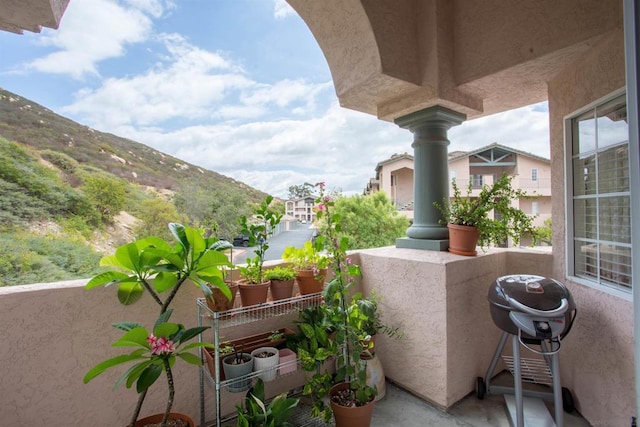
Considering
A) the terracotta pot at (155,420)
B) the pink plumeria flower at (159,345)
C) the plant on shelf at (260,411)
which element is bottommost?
the plant on shelf at (260,411)

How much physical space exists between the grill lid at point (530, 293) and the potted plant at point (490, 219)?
334 millimetres

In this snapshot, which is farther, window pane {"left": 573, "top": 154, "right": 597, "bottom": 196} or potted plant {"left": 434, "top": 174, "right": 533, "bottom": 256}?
potted plant {"left": 434, "top": 174, "right": 533, "bottom": 256}

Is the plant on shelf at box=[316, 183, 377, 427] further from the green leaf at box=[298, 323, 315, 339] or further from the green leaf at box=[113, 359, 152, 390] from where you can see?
the green leaf at box=[113, 359, 152, 390]

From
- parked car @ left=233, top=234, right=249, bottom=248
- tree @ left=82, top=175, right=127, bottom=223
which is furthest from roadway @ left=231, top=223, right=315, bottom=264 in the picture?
tree @ left=82, top=175, right=127, bottom=223

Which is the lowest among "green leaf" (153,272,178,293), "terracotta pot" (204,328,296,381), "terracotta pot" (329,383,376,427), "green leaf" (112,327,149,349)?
"terracotta pot" (329,383,376,427)

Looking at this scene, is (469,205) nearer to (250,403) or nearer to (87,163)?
(250,403)

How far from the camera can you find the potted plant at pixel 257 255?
160cm

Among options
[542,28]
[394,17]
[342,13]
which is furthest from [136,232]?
[542,28]

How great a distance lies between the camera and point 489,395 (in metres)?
2.00

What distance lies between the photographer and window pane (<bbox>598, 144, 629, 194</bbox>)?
60.2 inches

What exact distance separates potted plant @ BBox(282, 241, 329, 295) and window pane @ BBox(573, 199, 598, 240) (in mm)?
1645

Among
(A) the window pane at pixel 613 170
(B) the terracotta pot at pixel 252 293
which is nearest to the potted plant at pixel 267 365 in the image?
(B) the terracotta pot at pixel 252 293

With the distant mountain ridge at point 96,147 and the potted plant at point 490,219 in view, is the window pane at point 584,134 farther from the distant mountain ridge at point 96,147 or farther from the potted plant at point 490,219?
the distant mountain ridge at point 96,147

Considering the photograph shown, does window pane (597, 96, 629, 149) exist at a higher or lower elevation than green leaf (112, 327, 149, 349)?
higher
